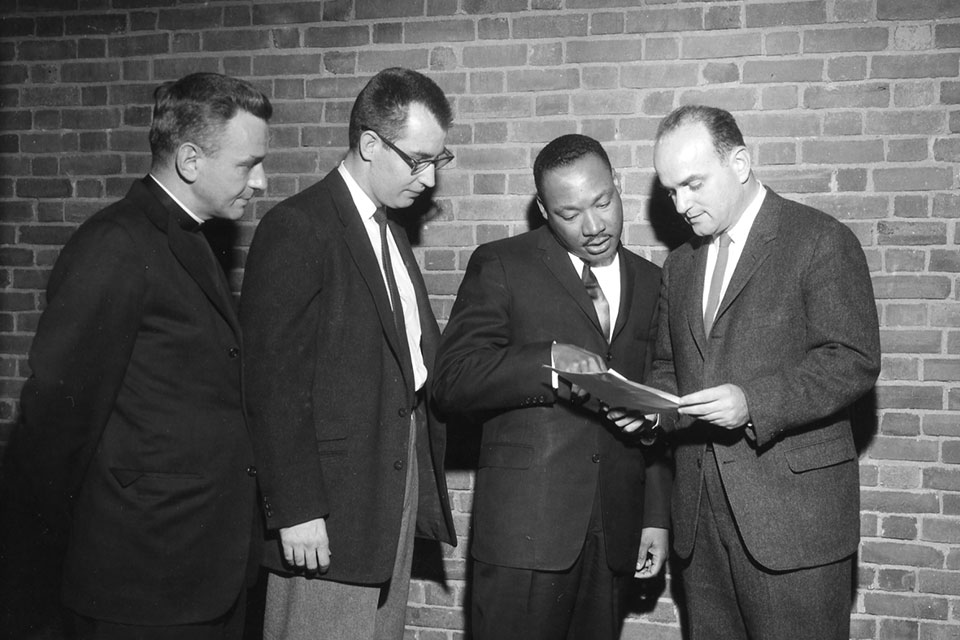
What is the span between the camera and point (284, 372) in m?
2.66

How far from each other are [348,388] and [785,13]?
2327 mm

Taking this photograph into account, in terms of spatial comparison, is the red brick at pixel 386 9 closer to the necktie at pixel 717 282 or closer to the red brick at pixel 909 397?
the necktie at pixel 717 282

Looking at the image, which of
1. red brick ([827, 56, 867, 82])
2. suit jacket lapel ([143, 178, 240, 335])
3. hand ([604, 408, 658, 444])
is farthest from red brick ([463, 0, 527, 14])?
hand ([604, 408, 658, 444])

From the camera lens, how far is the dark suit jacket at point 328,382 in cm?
265

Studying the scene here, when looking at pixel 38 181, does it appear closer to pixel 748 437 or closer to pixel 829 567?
pixel 748 437

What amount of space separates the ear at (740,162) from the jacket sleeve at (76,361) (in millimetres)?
1898

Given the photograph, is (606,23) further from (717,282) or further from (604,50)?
(717,282)

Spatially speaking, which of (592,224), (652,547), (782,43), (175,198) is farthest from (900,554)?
(175,198)

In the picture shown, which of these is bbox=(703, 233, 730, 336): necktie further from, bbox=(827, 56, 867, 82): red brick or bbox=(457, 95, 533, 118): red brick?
bbox=(457, 95, 533, 118): red brick

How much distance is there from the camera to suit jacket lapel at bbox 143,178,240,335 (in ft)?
8.19

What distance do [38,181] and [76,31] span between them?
73 cm

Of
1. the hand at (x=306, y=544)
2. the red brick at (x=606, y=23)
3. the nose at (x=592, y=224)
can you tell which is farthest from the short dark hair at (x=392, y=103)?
the hand at (x=306, y=544)

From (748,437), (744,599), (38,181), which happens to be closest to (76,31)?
(38,181)

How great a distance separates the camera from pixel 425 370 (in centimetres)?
311
